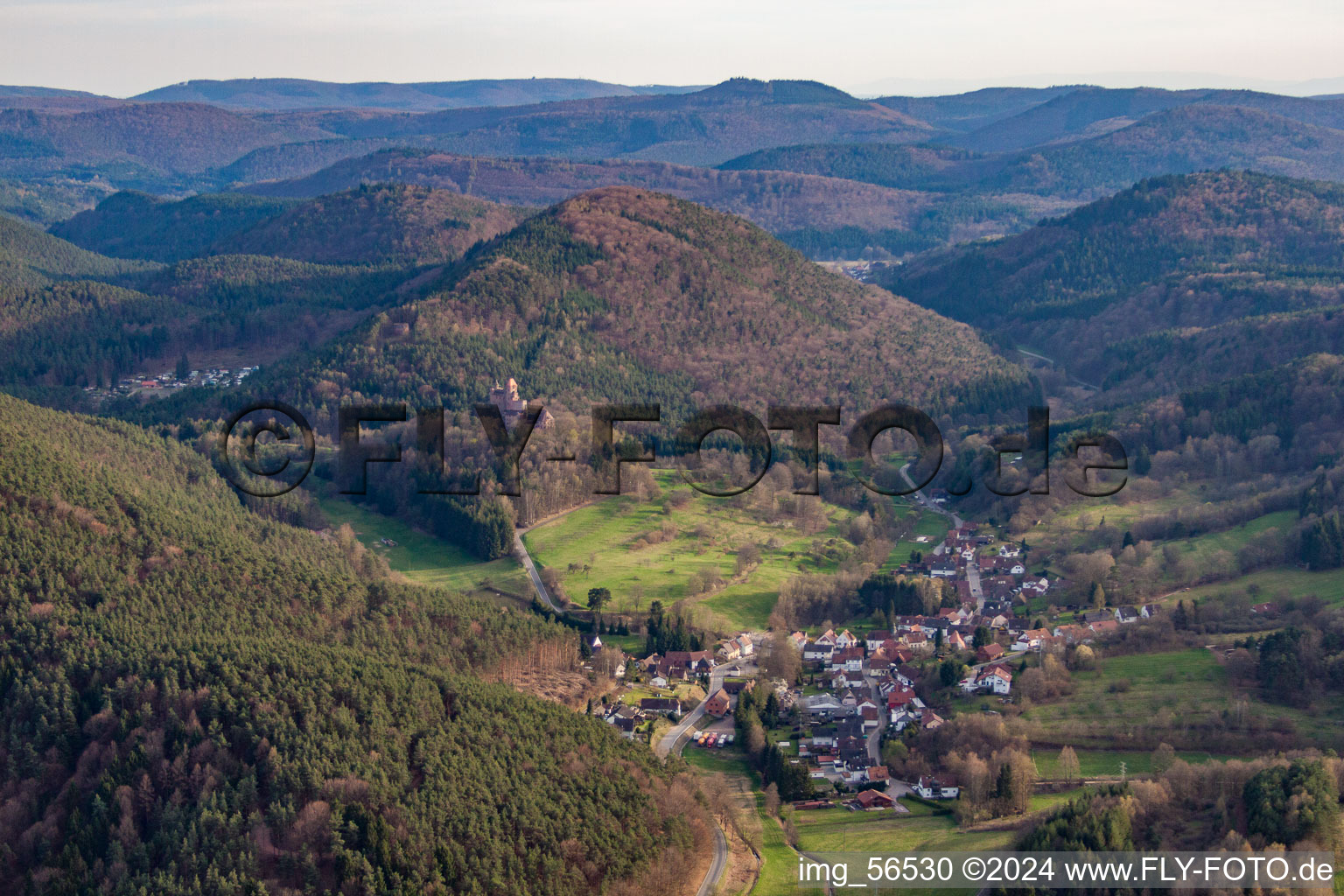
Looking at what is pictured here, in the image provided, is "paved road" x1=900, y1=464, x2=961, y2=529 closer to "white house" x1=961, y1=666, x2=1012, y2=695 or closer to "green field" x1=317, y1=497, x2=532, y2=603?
"white house" x1=961, y1=666, x2=1012, y2=695

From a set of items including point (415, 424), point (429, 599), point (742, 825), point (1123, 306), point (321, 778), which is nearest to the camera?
point (321, 778)

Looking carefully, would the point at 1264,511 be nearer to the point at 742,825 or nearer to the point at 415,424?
the point at 742,825

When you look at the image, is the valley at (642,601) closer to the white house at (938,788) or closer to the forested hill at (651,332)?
the white house at (938,788)

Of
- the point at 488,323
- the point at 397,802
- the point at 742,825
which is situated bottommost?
the point at 742,825

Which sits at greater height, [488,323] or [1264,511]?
[488,323]

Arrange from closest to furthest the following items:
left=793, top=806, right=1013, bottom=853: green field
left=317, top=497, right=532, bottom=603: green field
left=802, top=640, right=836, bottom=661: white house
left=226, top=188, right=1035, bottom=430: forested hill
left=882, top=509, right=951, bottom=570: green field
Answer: left=793, top=806, right=1013, bottom=853: green field < left=802, top=640, right=836, bottom=661: white house < left=317, top=497, right=532, bottom=603: green field < left=882, top=509, right=951, bottom=570: green field < left=226, top=188, right=1035, bottom=430: forested hill

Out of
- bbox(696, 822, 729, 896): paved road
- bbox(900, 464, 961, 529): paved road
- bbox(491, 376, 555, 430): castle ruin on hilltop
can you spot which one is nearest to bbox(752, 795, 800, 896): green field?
bbox(696, 822, 729, 896): paved road

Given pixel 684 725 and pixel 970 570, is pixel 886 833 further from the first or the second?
pixel 970 570

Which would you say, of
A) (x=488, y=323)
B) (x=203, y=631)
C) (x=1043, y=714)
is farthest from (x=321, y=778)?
(x=488, y=323)
